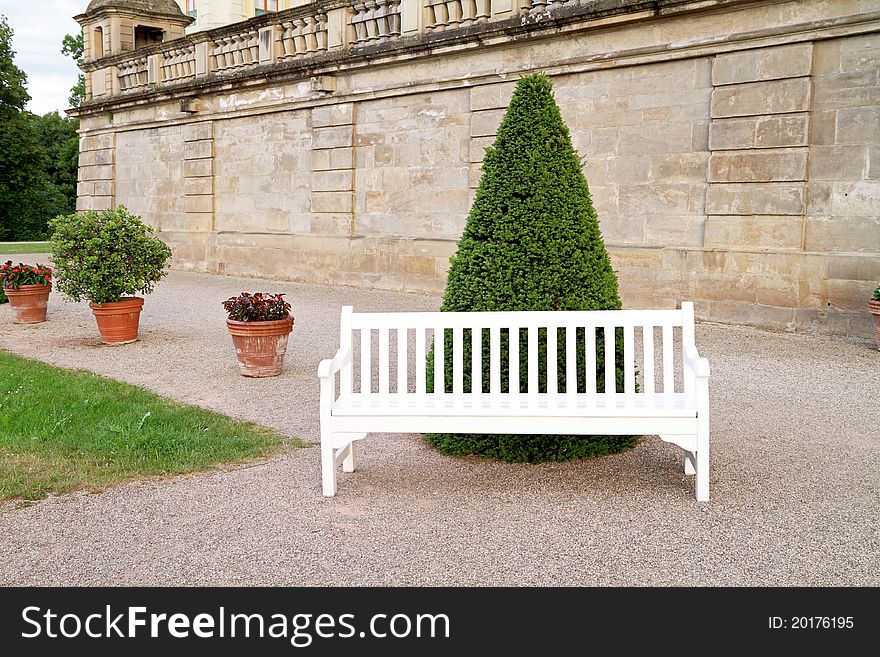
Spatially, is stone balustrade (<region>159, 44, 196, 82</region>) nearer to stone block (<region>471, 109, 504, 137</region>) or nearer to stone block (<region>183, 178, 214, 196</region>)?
stone block (<region>183, 178, 214, 196</region>)

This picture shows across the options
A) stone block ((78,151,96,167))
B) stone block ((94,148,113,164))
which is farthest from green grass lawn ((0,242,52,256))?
stone block ((94,148,113,164))

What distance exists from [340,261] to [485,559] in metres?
12.6

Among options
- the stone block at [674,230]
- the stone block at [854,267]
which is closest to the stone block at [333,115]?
the stone block at [674,230]

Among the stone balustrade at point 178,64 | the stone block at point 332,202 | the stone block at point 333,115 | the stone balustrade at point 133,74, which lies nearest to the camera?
the stone block at point 333,115

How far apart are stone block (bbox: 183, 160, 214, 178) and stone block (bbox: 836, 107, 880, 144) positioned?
1277cm

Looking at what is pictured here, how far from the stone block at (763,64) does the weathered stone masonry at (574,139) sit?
23mm

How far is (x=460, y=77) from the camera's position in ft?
46.3

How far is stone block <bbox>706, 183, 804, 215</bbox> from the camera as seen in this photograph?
10586mm

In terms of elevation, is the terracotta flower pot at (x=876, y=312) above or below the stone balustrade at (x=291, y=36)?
below

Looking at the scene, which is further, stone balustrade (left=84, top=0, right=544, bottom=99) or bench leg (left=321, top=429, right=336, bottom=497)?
stone balustrade (left=84, top=0, right=544, bottom=99)

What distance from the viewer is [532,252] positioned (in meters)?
5.54

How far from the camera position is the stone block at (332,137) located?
52.8 ft

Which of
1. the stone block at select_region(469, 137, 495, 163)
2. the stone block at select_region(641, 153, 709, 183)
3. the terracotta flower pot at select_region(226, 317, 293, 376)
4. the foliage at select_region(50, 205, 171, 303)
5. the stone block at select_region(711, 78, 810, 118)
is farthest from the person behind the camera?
the stone block at select_region(469, 137, 495, 163)

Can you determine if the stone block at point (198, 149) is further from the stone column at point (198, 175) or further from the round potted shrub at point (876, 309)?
the round potted shrub at point (876, 309)
